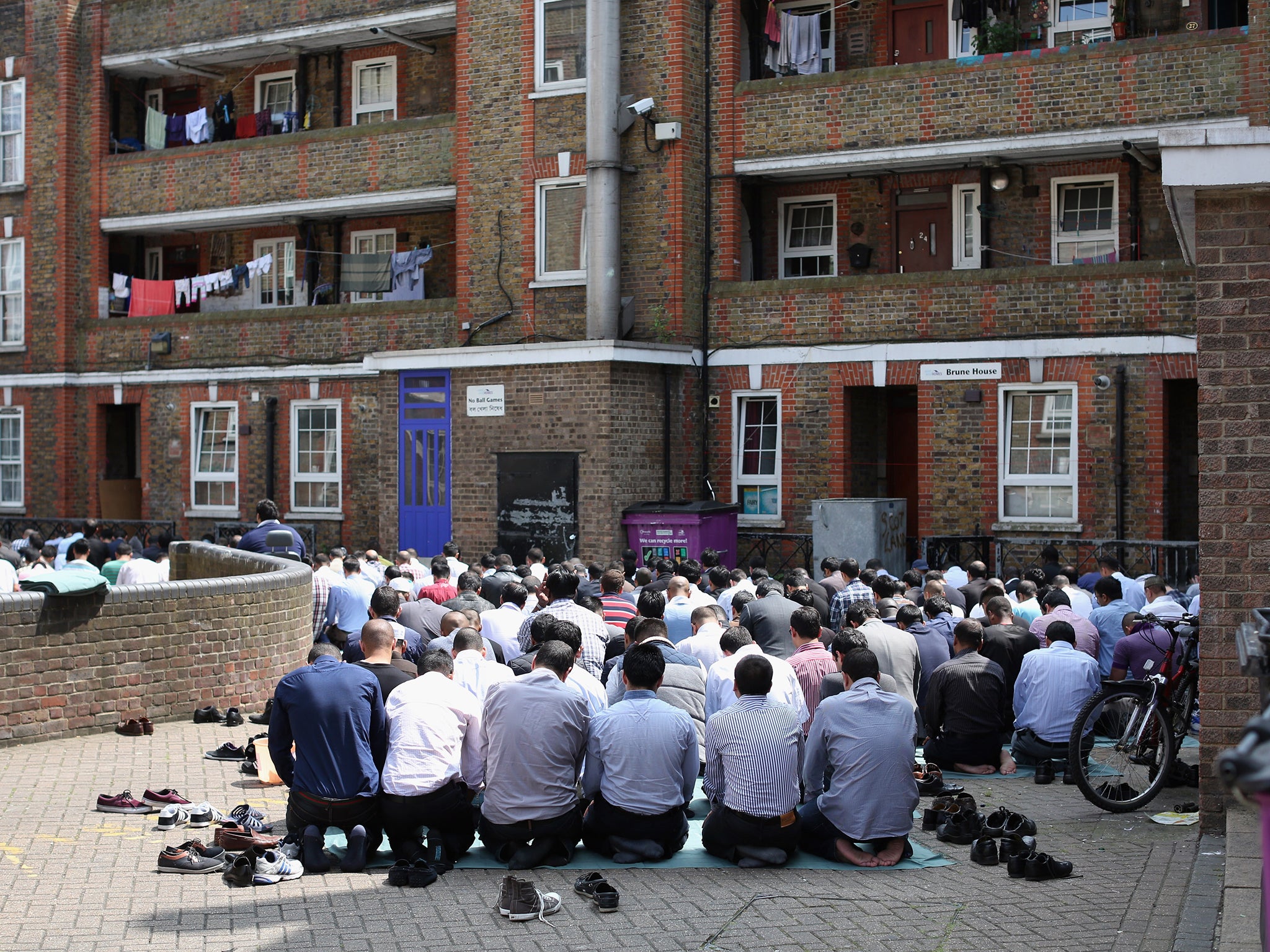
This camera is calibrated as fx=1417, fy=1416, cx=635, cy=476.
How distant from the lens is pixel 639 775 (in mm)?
8383

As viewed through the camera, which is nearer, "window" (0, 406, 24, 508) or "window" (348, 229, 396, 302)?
"window" (348, 229, 396, 302)

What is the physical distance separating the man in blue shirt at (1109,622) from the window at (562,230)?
1136cm

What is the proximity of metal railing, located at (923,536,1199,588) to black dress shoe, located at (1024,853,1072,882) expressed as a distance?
10722mm

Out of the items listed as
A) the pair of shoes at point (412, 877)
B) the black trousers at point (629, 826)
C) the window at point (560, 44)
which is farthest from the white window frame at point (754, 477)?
the pair of shoes at point (412, 877)

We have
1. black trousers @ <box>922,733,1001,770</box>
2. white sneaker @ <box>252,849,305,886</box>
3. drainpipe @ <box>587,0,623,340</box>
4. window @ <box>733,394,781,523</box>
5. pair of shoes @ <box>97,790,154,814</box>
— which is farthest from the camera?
window @ <box>733,394,781,523</box>

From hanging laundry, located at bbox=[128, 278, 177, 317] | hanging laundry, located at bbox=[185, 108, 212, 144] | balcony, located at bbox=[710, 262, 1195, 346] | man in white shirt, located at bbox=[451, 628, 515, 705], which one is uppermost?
hanging laundry, located at bbox=[185, 108, 212, 144]

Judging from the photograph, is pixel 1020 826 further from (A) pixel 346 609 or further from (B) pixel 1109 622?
(A) pixel 346 609

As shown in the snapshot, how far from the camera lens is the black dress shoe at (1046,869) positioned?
798 cm

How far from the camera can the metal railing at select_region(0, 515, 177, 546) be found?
26938 millimetres

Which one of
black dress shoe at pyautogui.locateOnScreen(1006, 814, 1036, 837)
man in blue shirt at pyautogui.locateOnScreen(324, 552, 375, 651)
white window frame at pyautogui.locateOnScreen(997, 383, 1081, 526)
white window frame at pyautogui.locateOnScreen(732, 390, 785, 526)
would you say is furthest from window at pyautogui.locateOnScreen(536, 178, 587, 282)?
black dress shoe at pyautogui.locateOnScreen(1006, 814, 1036, 837)

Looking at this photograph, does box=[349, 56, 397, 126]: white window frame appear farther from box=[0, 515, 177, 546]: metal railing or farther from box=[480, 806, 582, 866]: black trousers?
box=[480, 806, 582, 866]: black trousers

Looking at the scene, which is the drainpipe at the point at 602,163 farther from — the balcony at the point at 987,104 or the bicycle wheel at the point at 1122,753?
the bicycle wheel at the point at 1122,753

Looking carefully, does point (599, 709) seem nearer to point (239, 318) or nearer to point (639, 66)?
point (639, 66)

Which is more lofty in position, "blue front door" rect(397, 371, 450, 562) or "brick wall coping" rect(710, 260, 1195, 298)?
"brick wall coping" rect(710, 260, 1195, 298)
